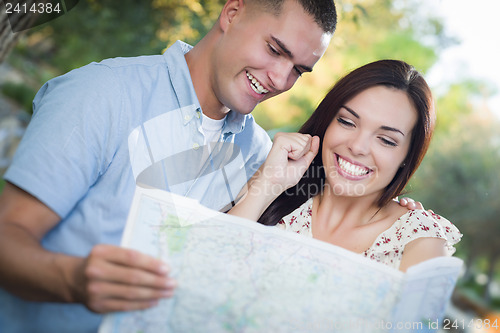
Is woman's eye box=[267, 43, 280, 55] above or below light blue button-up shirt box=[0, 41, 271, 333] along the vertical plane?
above

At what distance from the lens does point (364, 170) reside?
2033 mm

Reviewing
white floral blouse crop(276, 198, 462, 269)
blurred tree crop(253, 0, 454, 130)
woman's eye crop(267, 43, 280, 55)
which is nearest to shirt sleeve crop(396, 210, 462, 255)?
white floral blouse crop(276, 198, 462, 269)

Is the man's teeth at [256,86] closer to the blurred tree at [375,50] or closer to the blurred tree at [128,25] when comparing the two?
the blurred tree at [128,25]

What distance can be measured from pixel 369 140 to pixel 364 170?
139mm

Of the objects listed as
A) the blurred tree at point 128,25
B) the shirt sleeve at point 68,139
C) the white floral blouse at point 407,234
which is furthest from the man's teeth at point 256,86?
the blurred tree at point 128,25

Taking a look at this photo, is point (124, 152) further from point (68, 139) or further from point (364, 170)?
point (364, 170)

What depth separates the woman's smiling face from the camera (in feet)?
6.55

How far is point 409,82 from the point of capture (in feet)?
6.82

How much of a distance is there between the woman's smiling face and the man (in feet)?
1.03

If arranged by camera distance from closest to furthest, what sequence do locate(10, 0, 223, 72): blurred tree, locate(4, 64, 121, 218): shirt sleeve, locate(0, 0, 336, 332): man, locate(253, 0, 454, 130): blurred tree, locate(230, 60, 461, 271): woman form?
locate(0, 0, 336, 332): man, locate(4, 64, 121, 218): shirt sleeve, locate(230, 60, 461, 271): woman, locate(10, 0, 223, 72): blurred tree, locate(253, 0, 454, 130): blurred tree

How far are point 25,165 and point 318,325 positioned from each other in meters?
1.03

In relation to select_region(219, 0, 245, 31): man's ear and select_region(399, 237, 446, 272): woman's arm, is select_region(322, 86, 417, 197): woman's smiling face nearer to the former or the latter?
select_region(399, 237, 446, 272): woman's arm

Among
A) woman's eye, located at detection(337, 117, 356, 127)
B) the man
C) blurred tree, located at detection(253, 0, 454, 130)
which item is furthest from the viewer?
blurred tree, located at detection(253, 0, 454, 130)

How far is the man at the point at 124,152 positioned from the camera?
1258mm
